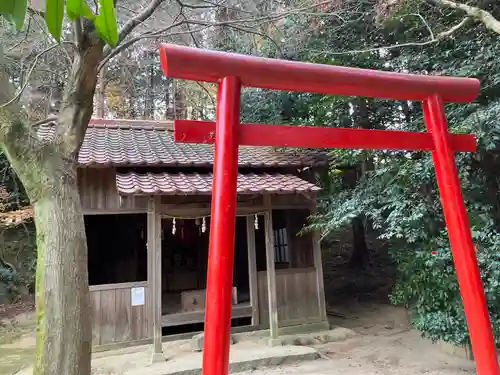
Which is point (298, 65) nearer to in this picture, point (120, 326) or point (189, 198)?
point (189, 198)

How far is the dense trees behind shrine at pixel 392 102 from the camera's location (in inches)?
205

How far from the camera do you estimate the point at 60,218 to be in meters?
3.56

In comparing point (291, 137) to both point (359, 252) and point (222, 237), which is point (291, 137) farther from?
point (359, 252)

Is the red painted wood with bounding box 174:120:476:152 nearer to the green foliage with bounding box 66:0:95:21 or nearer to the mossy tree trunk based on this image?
the green foliage with bounding box 66:0:95:21

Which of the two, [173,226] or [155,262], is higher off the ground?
[173,226]

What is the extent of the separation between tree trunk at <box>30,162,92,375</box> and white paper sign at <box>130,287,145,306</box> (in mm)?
3169

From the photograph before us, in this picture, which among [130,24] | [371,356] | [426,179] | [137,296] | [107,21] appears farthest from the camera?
[137,296]

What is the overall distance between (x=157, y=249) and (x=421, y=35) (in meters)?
6.18

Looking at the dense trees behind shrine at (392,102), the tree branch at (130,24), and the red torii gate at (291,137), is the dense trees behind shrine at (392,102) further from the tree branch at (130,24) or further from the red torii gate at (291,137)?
the red torii gate at (291,137)

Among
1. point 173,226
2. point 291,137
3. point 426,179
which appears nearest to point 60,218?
point 291,137

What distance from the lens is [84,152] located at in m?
6.88

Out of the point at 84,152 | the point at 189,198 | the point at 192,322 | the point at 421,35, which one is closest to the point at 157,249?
the point at 189,198

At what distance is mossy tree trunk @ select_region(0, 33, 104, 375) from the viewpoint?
11.1 feet

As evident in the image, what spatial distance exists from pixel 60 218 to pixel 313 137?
246 cm
